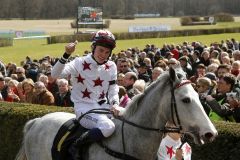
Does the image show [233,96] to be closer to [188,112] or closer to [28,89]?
[188,112]

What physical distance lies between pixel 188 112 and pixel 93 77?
1481 mm

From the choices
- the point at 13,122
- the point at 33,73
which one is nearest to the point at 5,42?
the point at 33,73

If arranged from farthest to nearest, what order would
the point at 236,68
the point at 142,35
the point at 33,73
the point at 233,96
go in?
the point at 142,35 < the point at 33,73 < the point at 236,68 < the point at 233,96

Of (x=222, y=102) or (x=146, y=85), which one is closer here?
(x=146, y=85)

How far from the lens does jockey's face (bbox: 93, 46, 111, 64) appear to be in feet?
18.6

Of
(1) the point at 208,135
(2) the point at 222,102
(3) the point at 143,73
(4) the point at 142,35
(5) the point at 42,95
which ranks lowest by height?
(4) the point at 142,35

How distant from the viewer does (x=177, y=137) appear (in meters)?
5.93

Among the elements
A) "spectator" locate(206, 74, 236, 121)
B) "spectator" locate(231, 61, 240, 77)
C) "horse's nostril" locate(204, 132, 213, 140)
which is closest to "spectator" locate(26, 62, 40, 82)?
"spectator" locate(231, 61, 240, 77)

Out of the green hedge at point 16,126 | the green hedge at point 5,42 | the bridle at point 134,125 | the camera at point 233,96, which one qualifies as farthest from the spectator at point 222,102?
the green hedge at point 5,42

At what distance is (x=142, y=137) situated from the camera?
5109 mm

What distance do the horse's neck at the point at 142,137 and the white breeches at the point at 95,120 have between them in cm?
18

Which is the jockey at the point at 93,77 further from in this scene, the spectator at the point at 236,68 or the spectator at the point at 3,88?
the spectator at the point at 3,88

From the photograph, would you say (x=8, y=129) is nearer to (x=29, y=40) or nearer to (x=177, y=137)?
(x=177, y=137)

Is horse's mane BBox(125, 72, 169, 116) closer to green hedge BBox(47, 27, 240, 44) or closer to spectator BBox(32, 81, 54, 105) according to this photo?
spectator BBox(32, 81, 54, 105)
